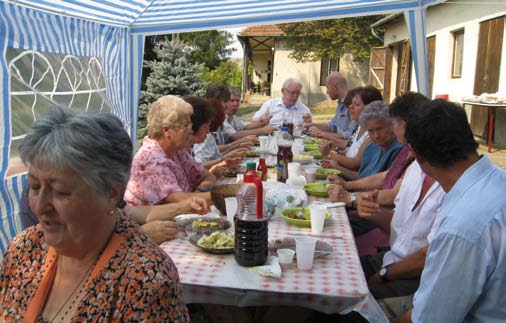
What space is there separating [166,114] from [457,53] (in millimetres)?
11557

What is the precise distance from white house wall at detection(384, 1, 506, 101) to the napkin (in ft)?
30.0

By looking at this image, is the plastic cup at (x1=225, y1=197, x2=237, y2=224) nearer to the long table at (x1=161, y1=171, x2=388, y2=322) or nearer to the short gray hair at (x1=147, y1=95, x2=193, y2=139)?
the long table at (x1=161, y1=171, x2=388, y2=322)

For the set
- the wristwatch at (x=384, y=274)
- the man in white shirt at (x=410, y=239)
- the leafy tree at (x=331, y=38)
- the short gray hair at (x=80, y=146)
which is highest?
the leafy tree at (x=331, y=38)

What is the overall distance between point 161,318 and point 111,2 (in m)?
4.41

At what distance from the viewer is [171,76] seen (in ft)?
34.2

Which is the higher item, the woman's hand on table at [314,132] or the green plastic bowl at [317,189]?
the woman's hand on table at [314,132]

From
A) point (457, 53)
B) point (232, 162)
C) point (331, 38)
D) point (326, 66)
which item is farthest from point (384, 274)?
point (326, 66)

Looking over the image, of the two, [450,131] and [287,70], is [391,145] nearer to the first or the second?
[450,131]

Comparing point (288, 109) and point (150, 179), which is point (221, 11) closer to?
point (288, 109)

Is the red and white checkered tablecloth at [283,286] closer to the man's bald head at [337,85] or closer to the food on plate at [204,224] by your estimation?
the food on plate at [204,224]

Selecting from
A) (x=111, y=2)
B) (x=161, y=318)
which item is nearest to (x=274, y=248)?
(x=161, y=318)

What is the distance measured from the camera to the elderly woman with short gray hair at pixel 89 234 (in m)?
1.24

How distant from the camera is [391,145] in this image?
372 cm

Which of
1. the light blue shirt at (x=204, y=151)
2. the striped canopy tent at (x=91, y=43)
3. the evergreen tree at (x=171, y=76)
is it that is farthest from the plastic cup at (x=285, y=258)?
the evergreen tree at (x=171, y=76)
